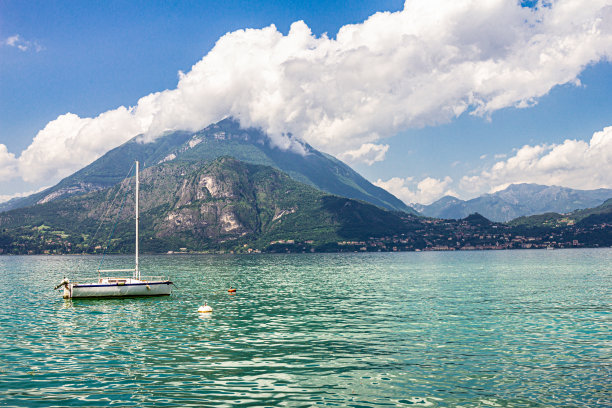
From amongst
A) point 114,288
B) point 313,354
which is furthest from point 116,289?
point 313,354

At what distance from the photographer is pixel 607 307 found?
5575 centimetres

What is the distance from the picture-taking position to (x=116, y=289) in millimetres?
74125

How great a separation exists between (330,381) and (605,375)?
52.8ft

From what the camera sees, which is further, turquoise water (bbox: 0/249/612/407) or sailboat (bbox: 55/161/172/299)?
sailboat (bbox: 55/161/172/299)

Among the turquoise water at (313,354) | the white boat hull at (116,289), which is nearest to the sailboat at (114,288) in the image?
the white boat hull at (116,289)

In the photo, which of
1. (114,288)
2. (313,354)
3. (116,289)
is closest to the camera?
(313,354)

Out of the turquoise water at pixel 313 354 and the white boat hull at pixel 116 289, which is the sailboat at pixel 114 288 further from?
the turquoise water at pixel 313 354

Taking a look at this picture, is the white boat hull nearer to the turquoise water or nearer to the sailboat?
A: the sailboat

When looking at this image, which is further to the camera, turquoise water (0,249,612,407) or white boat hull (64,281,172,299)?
white boat hull (64,281,172,299)

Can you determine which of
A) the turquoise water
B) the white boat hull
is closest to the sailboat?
the white boat hull

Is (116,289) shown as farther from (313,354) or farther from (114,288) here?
(313,354)

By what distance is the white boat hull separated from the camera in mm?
72750

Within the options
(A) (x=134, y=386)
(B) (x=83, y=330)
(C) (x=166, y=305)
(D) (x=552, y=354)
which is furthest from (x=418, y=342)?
(C) (x=166, y=305)

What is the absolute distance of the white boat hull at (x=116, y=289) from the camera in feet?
239
